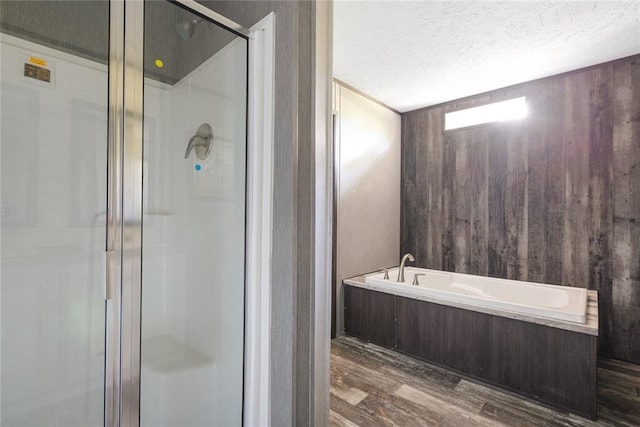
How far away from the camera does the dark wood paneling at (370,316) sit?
2750 mm

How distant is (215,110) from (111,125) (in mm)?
519

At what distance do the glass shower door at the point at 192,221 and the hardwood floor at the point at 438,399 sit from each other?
32.4 inches

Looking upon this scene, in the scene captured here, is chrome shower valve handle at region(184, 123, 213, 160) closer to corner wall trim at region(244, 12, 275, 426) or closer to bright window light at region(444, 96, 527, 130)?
corner wall trim at region(244, 12, 275, 426)

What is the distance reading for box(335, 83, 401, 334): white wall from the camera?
3078mm

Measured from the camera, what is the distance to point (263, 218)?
142 cm

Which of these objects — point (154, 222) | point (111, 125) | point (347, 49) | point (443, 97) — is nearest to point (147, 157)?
point (111, 125)

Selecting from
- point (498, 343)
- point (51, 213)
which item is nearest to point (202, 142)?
point (51, 213)

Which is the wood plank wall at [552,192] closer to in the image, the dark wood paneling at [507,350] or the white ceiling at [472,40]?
the white ceiling at [472,40]

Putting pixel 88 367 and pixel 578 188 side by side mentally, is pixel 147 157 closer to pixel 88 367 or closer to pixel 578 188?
pixel 88 367

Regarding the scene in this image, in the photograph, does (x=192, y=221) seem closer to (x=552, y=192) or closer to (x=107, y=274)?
(x=107, y=274)

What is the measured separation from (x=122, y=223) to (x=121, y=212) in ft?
0.14

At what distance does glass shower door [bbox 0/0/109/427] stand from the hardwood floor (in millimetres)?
1421

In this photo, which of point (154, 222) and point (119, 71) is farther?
point (154, 222)

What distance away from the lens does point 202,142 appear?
66.4 inches
